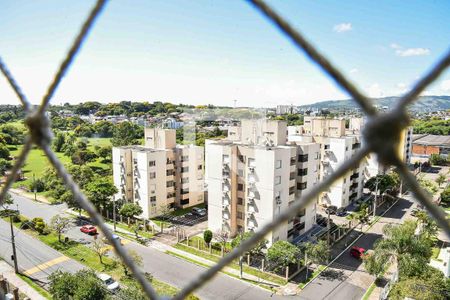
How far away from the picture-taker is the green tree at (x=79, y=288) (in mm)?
9914

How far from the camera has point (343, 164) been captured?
0.90 metres

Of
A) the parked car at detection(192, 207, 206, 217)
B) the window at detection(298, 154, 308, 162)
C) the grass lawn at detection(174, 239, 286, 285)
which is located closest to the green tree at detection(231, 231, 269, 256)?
the grass lawn at detection(174, 239, 286, 285)

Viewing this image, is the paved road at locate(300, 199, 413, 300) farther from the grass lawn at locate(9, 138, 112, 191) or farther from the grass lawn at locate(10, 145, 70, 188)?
the grass lawn at locate(10, 145, 70, 188)

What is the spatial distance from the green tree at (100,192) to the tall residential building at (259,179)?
6897 mm

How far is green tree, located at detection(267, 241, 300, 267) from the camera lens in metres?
14.4

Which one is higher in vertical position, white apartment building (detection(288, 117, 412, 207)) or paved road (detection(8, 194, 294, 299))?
white apartment building (detection(288, 117, 412, 207))

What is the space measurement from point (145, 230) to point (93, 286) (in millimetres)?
9575

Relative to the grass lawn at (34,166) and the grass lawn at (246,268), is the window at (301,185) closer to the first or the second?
the grass lawn at (246,268)

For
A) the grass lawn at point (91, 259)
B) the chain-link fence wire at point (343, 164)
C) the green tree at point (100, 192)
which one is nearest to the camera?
the chain-link fence wire at point (343, 164)

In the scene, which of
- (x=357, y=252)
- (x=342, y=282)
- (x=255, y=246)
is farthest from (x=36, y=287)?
(x=357, y=252)

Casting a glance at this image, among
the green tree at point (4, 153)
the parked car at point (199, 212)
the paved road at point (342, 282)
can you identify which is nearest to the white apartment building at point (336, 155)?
the paved road at point (342, 282)

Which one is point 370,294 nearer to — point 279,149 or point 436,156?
point 279,149

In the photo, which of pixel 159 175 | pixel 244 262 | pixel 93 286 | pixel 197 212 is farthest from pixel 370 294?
pixel 159 175

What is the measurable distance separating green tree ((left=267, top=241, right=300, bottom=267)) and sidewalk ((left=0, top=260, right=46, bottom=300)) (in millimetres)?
9247
